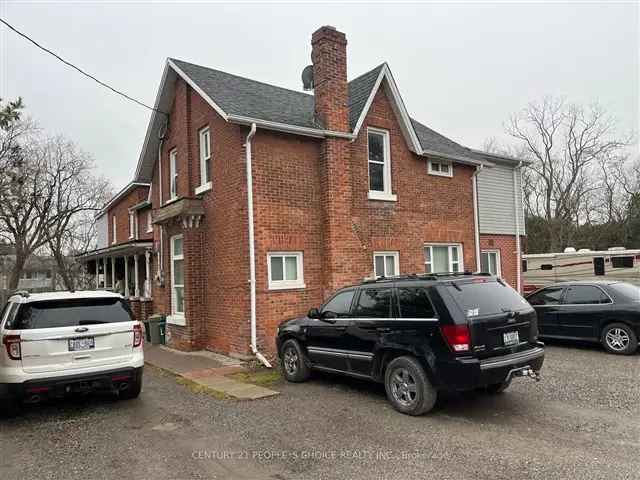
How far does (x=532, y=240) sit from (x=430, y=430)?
3723 centimetres

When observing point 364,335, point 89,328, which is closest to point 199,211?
point 89,328

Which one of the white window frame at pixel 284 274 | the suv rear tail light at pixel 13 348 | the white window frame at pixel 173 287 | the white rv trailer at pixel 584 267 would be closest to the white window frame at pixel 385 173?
the white window frame at pixel 284 274

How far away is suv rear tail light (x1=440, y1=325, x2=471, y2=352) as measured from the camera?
582 centimetres

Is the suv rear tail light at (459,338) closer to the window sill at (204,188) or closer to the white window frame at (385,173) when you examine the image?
the white window frame at (385,173)

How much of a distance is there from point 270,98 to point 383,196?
395 cm

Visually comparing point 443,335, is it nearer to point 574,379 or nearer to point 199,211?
point 574,379

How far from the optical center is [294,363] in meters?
8.42

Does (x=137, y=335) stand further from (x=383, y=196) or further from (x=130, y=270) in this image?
(x=130, y=270)

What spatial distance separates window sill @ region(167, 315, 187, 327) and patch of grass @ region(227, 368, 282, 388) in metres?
3.45

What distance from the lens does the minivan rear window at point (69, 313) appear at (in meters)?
6.50

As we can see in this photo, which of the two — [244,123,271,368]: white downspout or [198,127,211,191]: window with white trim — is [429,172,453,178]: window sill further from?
[198,127,211,191]: window with white trim

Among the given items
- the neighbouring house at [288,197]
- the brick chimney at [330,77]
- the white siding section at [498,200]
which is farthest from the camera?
the white siding section at [498,200]

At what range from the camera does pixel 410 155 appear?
1343 centimetres

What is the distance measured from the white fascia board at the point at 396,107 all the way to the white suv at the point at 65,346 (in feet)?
24.2
